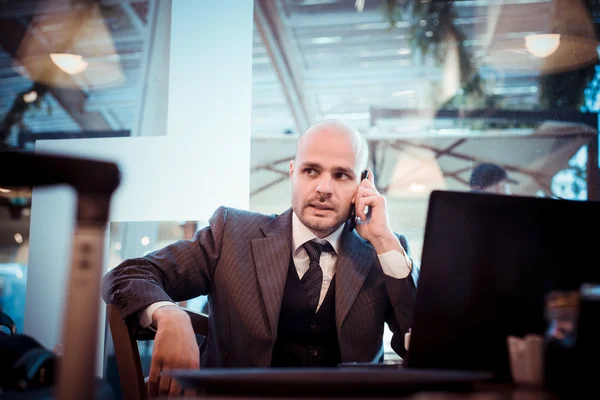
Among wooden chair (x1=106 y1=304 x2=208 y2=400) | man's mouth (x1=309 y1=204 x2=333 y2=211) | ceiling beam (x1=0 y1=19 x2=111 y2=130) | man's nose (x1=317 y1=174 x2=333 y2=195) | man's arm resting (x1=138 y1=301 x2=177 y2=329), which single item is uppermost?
ceiling beam (x1=0 y1=19 x2=111 y2=130)

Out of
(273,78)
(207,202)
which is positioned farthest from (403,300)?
(273,78)

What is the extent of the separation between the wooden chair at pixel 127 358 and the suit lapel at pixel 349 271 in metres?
0.56

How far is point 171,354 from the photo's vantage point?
111cm

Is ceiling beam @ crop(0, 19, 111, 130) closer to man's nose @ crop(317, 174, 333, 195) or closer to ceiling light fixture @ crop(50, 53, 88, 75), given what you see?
ceiling light fixture @ crop(50, 53, 88, 75)

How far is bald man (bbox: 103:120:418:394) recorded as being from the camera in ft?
5.13

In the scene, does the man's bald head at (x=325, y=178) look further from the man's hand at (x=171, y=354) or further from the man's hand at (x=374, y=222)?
the man's hand at (x=171, y=354)

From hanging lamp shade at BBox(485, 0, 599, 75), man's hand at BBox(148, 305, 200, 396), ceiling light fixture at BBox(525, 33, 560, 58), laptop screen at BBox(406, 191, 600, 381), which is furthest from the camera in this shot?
ceiling light fixture at BBox(525, 33, 560, 58)

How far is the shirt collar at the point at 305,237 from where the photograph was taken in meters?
1.77

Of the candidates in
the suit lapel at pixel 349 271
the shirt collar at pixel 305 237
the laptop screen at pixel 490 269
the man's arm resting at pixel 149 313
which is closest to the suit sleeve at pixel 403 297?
the suit lapel at pixel 349 271

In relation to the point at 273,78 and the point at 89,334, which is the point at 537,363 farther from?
the point at 273,78

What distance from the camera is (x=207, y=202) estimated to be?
87.7 inches

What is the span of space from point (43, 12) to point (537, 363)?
2973 mm

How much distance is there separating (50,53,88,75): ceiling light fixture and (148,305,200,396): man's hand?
80.5 inches

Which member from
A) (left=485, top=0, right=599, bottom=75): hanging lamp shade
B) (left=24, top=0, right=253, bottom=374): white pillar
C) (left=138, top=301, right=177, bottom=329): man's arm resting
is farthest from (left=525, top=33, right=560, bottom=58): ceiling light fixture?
(left=138, top=301, right=177, bottom=329): man's arm resting
